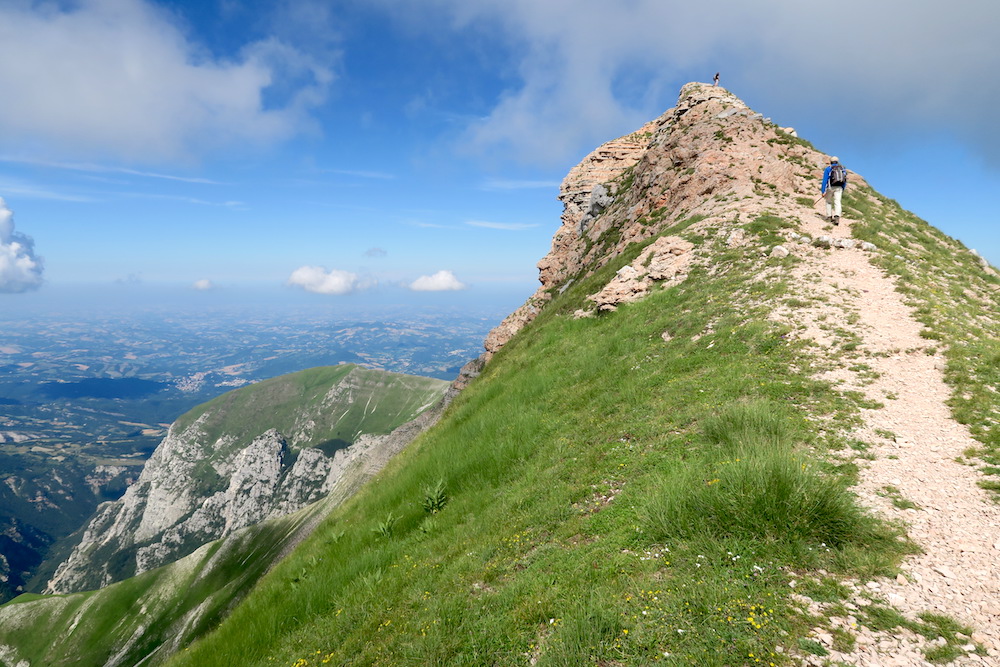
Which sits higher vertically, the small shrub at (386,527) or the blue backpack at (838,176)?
the blue backpack at (838,176)

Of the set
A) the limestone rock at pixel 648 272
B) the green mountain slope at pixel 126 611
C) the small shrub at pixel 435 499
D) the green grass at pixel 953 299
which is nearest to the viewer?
the green grass at pixel 953 299

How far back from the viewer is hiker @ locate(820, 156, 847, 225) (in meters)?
22.2

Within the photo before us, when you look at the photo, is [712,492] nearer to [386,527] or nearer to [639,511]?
[639,511]

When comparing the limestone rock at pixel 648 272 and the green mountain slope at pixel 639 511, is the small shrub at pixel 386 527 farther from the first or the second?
the limestone rock at pixel 648 272

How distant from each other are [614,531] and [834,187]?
83.7 ft

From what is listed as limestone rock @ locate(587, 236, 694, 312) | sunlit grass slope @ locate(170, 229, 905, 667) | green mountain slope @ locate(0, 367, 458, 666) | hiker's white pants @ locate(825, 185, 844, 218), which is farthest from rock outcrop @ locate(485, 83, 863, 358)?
green mountain slope @ locate(0, 367, 458, 666)

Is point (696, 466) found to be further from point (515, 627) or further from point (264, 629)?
Result: point (264, 629)

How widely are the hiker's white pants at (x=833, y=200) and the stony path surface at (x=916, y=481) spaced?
10.5 meters

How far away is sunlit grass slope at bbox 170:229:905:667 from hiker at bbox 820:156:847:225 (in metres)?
10.3

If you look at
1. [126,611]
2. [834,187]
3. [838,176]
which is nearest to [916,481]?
[838,176]

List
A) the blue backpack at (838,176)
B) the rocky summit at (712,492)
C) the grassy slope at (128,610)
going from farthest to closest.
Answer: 1. the grassy slope at (128,610)
2. the blue backpack at (838,176)
3. the rocky summit at (712,492)

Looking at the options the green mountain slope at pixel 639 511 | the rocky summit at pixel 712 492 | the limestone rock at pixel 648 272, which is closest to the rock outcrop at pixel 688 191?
the limestone rock at pixel 648 272

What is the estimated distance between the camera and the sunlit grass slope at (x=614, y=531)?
560cm

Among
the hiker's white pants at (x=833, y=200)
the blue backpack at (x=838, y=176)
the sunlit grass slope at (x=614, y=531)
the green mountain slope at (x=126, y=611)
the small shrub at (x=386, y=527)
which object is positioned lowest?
the green mountain slope at (x=126, y=611)
